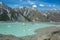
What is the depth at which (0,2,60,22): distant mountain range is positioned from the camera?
9.94m

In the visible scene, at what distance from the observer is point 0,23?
894 cm

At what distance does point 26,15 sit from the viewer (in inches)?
410

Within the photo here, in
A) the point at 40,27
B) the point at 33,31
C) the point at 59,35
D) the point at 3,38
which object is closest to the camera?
the point at 59,35

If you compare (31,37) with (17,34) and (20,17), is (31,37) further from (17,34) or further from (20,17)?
(20,17)

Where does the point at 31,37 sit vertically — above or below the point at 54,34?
below

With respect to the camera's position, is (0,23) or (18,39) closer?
(18,39)

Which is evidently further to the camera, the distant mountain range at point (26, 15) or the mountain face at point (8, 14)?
the distant mountain range at point (26, 15)

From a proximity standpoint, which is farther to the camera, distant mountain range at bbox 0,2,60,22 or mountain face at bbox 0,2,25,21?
distant mountain range at bbox 0,2,60,22

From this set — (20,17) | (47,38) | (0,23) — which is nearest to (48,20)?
(20,17)

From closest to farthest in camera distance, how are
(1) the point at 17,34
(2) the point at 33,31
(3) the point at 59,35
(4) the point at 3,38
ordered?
(3) the point at 59,35 < (4) the point at 3,38 < (1) the point at 17,34 < (2) the point at 33,31

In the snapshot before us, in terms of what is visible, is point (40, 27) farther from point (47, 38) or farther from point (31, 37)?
point (47, 38)

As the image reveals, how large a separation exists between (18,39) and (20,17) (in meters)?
3.19

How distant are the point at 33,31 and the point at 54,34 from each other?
133 inches

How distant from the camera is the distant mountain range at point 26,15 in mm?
9944
